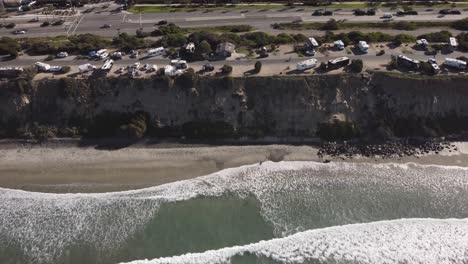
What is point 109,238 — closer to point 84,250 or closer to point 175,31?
point 84,250

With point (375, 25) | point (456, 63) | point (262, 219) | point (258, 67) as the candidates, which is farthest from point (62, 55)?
point (456, 63)

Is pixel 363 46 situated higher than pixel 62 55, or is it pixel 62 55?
pixel 62 55

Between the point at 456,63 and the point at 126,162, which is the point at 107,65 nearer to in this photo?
the point at 126,162

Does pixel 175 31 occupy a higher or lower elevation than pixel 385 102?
higher

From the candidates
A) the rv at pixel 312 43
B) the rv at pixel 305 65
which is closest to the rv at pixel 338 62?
the rv at pixel 305 65

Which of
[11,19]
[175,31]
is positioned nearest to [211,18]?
[175,31]

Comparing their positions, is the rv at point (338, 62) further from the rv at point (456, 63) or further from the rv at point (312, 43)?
the rv at point (456, 63)
